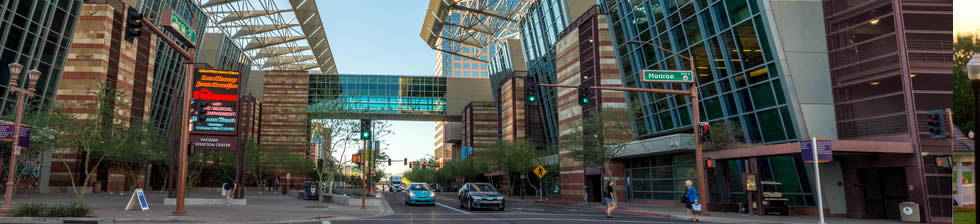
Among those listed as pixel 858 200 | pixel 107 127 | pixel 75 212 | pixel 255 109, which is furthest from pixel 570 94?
pixel 255 109

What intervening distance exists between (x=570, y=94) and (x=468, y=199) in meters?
24.1

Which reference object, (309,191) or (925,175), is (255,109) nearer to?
(309,191)

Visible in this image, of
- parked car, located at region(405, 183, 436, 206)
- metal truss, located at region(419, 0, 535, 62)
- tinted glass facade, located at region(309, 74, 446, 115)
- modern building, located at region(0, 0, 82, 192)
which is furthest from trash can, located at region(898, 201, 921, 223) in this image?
tinted glass facade, located at region(309, 74, 446, 115)

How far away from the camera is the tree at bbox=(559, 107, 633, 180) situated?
3797 cm

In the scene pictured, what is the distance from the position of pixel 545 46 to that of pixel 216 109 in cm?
3669

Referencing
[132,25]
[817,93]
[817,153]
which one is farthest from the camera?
[817,93]

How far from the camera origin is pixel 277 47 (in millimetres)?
87125

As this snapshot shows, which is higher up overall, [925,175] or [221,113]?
[221,113]

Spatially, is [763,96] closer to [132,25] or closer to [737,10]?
[737,10]

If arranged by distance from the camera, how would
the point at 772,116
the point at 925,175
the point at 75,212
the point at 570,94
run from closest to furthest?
the point at 75,212
the point at 925,175
the point at 772,116
the point at 570,94

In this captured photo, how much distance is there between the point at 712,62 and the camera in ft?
109

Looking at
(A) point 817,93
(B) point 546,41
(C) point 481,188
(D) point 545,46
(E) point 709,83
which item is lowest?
(C) point 481,188

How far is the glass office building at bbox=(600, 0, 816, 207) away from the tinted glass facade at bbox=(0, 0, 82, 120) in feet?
124

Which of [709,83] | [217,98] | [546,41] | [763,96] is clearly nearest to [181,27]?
[217,98]
